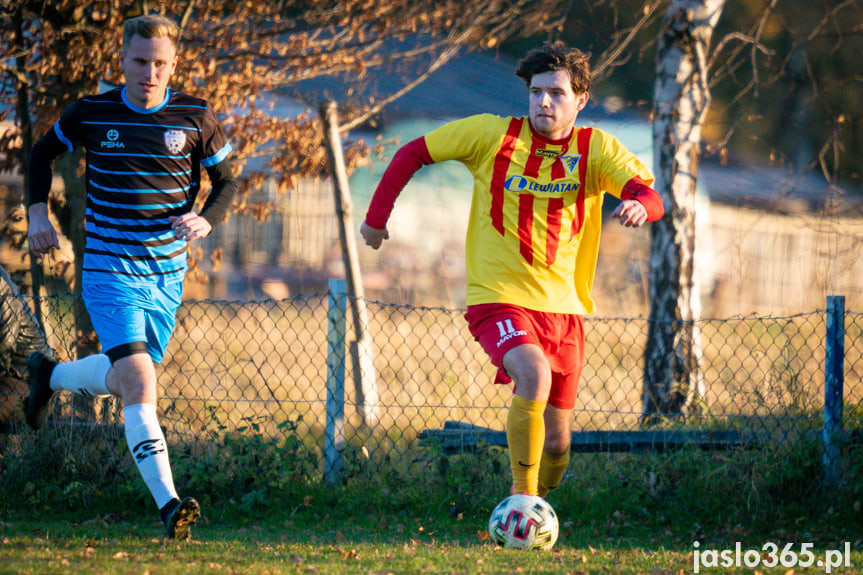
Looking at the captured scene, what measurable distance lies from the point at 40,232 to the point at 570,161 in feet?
7.75

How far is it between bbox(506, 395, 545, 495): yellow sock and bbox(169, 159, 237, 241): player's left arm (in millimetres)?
1542

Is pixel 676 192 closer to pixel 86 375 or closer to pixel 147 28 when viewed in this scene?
pixel 147 28

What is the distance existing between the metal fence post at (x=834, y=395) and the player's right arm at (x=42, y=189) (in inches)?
156

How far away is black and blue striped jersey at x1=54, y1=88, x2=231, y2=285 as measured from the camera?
141 inches

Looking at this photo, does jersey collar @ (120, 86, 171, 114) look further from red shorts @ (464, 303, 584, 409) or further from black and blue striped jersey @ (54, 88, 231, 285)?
red shorts @ (464, 303, 584, 409)

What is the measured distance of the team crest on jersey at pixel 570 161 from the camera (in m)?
3.75

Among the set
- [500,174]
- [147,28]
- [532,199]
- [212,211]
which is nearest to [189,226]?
[212,211]

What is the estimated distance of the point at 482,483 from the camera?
4.78 metres

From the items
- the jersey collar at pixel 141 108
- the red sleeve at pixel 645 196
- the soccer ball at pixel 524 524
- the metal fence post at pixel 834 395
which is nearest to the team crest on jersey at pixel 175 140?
the jersey collar at pixel 141 108

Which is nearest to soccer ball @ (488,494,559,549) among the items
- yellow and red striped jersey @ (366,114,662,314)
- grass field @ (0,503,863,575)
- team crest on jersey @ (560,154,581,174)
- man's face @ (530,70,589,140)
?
grass field @ (0,503,863,575)

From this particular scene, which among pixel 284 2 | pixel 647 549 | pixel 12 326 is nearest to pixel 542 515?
pixel 647 549

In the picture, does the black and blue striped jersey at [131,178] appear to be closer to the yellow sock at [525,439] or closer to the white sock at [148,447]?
the white sock at [148,447]

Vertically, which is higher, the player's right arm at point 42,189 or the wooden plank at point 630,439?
the player's right arm at point 42,189

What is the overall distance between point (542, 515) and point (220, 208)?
1994mm
